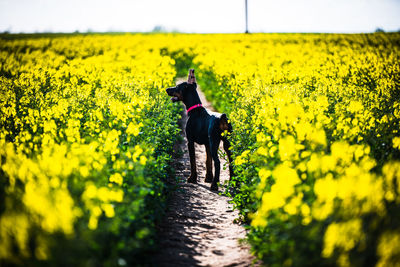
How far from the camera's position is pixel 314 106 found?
5.56m

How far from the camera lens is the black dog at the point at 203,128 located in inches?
251

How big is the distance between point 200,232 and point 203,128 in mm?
2435

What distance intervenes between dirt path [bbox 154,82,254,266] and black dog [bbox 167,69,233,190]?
1.40 ft

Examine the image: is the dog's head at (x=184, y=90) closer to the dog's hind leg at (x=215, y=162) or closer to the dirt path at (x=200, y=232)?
the dog's hind leg at (x=215, y=162)

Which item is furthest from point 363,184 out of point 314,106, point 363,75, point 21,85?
point 363,75

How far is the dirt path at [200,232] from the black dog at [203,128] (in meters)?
0.43

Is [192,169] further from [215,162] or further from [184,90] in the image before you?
[184,90]

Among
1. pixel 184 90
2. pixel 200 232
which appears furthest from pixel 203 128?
pixel 200 232

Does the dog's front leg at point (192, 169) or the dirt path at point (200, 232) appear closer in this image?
the dirt path at point (200, 232)

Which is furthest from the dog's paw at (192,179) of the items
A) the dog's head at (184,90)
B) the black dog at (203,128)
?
the dog's head at (184,90)

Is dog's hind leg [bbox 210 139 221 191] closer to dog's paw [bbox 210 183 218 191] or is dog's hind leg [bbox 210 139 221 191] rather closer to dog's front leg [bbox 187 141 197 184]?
dog's paw [bbox 210 183 218 191]

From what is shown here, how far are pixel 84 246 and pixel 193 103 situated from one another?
491 centimetres

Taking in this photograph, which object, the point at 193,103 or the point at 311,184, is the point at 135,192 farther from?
the point at 193,103

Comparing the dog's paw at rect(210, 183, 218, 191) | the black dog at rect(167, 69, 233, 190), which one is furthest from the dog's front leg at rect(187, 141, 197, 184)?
the dog's paw at rect(210, 183, 218, 191)
